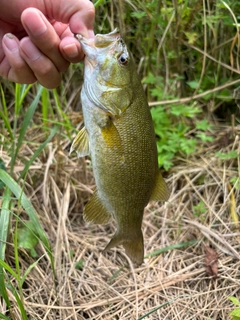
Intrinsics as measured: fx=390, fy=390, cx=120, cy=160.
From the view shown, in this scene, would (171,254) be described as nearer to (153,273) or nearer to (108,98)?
(153,273)

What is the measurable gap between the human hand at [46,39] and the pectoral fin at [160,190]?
0.61 metres

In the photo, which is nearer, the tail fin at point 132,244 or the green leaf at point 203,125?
the tail fin at point 132,244

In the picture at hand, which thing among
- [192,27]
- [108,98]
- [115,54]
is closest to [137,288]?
[108,98]

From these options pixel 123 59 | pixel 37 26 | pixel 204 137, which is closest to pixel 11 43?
pixel 37 26

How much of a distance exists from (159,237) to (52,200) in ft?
2.42

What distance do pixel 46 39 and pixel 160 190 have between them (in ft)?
2.63

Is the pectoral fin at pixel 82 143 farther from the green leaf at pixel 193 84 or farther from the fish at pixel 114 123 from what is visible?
the green leaf at pixel 193 84

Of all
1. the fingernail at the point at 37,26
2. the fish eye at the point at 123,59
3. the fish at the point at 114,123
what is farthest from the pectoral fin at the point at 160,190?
the fingernail at the point at 37,26

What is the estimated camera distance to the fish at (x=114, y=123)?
1.53 m

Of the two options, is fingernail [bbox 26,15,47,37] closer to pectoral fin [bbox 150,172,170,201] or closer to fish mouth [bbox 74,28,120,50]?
fish mouth [bbox 74,28,120,50]

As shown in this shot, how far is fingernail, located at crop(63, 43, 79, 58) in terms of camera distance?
1.44m

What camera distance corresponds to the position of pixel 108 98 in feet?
5.07

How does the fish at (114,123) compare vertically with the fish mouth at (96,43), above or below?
below

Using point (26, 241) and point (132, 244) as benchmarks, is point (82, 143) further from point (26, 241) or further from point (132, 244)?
point (26, 241)
